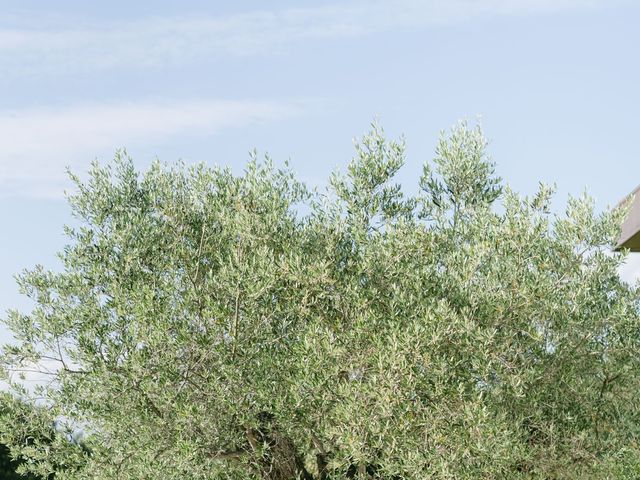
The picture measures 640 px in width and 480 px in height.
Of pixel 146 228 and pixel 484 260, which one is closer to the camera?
pixel 484 260

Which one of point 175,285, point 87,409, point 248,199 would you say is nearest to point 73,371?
point 87,409

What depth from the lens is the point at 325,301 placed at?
11.6m

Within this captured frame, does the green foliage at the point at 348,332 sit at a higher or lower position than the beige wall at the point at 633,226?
lower

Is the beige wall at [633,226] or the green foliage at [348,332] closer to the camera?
the green foliage at [348,332]

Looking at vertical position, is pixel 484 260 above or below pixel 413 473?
above

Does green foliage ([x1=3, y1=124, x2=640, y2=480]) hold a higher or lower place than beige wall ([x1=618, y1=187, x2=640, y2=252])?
lower

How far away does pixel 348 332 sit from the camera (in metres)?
10.9

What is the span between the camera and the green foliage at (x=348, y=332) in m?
10.6

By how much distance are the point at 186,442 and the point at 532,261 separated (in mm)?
5344

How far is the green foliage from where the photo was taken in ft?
34.9

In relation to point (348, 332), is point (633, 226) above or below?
above

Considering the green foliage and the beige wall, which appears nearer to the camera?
the green foliage

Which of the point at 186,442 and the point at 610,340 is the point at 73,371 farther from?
the point at 610,340

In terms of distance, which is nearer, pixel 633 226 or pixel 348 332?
pixel 348 332
